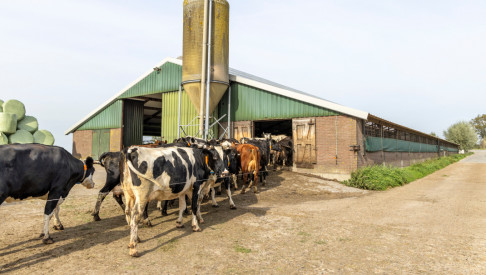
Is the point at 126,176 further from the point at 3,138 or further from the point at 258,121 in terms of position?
the point at 3,138

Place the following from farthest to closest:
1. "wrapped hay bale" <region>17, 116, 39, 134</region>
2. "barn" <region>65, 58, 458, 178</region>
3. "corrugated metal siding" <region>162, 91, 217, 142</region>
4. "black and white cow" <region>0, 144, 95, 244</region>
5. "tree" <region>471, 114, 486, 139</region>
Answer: "tree" <region>471, 114, 486, 139</region> → "wrapped hay bale" <region>17, 116, 39, 134</region> → "corrugated metal siding" <region>162, 91, 217, 142</region> → "barn" <region>65, 58, 458, 178</region> → "black and white cow" <region>0, 144, 95, 244</region>

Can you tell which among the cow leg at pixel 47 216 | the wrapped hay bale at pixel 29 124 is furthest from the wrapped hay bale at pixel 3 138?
the cow leg at pixel 47 216

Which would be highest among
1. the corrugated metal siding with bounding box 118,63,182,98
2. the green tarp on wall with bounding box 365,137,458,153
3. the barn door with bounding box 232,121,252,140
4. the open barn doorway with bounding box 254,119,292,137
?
the corrugated metal siding with bounding box 118,63,182,98

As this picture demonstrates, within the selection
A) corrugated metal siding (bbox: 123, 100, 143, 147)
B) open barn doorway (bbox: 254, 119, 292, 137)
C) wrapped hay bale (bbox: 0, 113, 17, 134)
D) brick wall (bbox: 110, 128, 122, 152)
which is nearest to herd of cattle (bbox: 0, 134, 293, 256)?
brick wall (bbox: 110, 128, 122, 152)

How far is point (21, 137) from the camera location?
79.7 ft

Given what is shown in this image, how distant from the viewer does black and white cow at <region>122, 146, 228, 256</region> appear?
5.07m

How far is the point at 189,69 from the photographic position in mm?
17016

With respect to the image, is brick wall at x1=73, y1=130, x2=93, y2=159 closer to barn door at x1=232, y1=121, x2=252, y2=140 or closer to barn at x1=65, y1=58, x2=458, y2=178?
barn at x1=65, y1=58, x2=458, y2=178

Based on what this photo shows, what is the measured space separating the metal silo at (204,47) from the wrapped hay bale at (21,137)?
17.9 meters

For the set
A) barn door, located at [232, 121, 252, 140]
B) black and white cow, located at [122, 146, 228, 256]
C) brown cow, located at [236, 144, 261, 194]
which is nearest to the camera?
black and white cow, located at [122, 146, 228, 256]

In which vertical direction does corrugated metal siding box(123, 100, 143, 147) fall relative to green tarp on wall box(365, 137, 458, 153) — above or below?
above

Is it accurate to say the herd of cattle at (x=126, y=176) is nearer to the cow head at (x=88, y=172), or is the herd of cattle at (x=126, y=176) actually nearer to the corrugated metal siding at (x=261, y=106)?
the cow head at (x=88, y=172)

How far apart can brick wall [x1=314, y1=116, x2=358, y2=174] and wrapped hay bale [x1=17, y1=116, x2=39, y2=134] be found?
2660 centimetres

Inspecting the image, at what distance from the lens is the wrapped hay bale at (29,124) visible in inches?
1001
